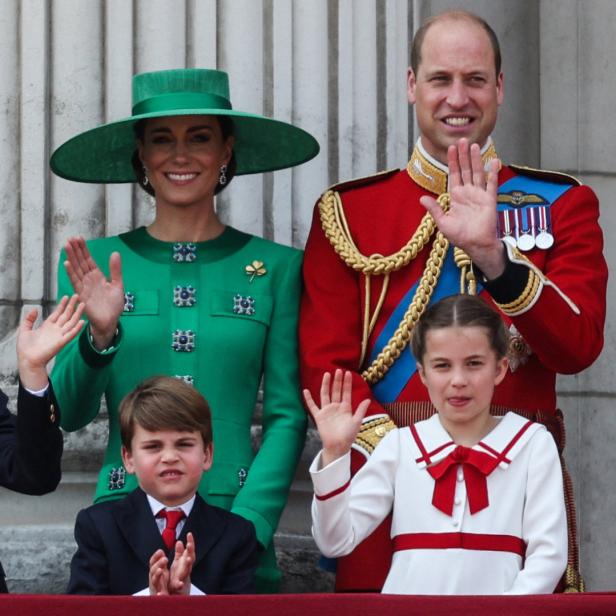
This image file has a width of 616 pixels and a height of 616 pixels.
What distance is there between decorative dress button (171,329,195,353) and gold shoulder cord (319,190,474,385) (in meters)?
0.39

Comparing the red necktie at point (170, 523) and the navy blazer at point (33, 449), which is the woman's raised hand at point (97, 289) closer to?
the navy blazer at point (33, 449)

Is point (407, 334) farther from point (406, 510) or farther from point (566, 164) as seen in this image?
point (566, 164)

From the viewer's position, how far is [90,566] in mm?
4598

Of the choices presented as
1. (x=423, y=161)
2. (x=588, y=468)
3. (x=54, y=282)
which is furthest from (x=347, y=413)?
(x=588, y=468)

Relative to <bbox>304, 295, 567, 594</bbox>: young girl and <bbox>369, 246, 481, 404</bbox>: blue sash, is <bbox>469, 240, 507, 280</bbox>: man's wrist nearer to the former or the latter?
<bbox>304, 295, 567, 594</bbox>: young girl

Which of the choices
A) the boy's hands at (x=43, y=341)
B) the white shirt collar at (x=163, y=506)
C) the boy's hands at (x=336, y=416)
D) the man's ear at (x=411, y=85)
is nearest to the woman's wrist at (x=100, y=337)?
the boy's hands at (x=43, y=341)

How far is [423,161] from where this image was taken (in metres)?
5.16

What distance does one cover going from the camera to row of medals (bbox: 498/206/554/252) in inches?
195

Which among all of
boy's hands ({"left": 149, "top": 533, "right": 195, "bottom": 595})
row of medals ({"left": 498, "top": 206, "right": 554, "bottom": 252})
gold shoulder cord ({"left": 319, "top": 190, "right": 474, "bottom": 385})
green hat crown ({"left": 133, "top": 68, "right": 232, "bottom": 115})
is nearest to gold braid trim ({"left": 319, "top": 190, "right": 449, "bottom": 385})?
gold shoulder cord ({"left": 319, "top": 190, "right": 474, "bottom": 385})

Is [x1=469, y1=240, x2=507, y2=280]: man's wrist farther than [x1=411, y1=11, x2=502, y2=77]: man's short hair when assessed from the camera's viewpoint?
No

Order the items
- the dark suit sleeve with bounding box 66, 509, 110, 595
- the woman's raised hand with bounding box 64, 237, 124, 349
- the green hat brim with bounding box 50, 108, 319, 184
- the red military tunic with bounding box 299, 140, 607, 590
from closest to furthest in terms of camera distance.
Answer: the dark suit sleeve with bounding box 66, 509, 110, 595
the red military tunic with bounding box 299, 140, 607, 590
the woman's raised hand with bounding box 64, 237, 124, 349
the green hat brim with bounding box 50, 108, 319, 184

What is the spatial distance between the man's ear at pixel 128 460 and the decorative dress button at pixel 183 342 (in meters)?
0.38

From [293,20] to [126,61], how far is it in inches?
18.8

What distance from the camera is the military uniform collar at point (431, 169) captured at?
5117mm
